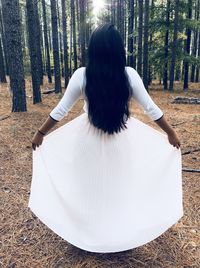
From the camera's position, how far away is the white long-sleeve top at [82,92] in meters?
2.61

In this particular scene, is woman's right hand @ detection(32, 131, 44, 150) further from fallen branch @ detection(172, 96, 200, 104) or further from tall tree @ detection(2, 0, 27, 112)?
fallen branch @ detection(172, 96, 200, 104)

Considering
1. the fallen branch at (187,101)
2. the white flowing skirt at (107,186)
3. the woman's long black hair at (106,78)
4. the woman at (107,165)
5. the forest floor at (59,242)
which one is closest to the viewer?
the woman's long black hair at (106,78)

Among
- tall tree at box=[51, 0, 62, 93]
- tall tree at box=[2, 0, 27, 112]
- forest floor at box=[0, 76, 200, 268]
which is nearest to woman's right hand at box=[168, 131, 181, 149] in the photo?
forest floor at box=[0, 76, 200, 268]

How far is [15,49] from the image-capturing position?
830 cm

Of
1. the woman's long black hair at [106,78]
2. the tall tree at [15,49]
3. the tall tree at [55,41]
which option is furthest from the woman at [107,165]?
the tall tree at [55,41]

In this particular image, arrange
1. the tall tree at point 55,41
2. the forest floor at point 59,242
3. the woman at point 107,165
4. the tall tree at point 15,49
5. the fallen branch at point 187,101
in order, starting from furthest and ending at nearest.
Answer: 1. the tall tree at point 55,41
2. the fallen branch at point 187,101
3. the tall tree at point 15,49
4. the forest floor at point 59,242
5. the woman at point 107,165

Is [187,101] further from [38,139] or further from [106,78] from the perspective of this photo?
[106,78]

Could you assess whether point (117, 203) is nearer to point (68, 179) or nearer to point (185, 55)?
point (68, 179)

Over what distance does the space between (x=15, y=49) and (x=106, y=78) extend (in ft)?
22.2

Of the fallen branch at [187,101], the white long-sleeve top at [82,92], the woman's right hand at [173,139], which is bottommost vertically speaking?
the fallen branch at [187,101]

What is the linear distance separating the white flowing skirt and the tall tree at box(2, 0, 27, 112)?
5972 millimetres

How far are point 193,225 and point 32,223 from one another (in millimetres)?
2219

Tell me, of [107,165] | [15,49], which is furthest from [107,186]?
[15,49]

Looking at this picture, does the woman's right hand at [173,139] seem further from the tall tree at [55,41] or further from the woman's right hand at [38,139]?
the tall tree at [55,41]
